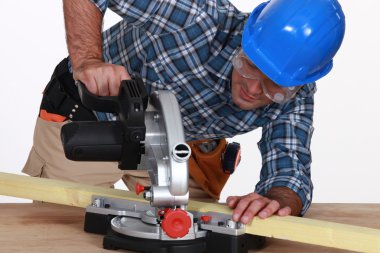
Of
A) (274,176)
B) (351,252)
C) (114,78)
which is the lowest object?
(351,252)

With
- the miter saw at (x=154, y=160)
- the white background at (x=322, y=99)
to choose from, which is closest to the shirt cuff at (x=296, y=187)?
the miter saw at (x=154, y=160)

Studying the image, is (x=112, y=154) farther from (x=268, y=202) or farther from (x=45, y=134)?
(x=45, y=134)

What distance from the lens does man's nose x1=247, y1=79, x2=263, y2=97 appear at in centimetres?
301

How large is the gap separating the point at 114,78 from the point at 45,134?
1248 millimetres

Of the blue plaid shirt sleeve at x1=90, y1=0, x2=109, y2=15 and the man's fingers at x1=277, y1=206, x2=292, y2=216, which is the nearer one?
the man's fingers at x1=277, y1=206, x2=292, y2=216

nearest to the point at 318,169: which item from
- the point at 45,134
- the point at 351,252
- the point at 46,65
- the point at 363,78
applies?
the point at 363,78

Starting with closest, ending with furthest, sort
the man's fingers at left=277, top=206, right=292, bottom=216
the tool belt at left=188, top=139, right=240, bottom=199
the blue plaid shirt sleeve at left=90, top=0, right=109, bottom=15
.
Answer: the man's fingers at left=277, top=206, right=292, bottom=216 < the blue plaid shirt sleeve at left=90, top=0, right=109, bottom=15 < the tool belt at left=188, top=139, right=240, bottom=199

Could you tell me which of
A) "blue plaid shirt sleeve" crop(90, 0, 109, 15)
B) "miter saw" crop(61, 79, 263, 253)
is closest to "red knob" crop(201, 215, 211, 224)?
"miter saw" crop(61, 79, 263, 253)

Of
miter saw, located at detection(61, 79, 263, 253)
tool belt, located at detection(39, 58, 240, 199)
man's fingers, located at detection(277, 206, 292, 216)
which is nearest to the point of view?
miter saw, located at detection(61, 79, 263, 253)

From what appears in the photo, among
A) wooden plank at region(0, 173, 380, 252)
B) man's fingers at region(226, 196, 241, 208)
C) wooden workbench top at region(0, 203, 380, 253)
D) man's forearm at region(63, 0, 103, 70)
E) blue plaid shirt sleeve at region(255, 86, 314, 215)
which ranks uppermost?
man's forearm at region(63, 0, 103, 70)

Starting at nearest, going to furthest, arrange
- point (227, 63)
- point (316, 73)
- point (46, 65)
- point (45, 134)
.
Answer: point (316, 73), point (227, 63), point (45, 134), point (46, 65)

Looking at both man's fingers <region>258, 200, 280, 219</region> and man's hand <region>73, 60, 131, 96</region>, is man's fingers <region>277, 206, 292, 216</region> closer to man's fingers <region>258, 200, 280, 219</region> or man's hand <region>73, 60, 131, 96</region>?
man's fingers <region>258, 200, 280, 219</region>

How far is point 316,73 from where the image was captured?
301 cm

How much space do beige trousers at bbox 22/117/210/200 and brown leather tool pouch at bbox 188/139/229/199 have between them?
0.18 feet
